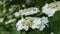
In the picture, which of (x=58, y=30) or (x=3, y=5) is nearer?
(x=58, y=30)

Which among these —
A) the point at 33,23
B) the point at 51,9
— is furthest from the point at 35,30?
the point at 51,9

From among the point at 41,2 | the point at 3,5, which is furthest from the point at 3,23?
the point at 41,2

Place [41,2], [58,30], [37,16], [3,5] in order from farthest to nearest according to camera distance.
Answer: [3,5]
[41,2]
[37,16]
[58,30]

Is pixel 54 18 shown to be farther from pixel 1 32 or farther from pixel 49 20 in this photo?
pixel 1 32

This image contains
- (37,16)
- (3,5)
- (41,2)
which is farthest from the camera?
(3,5)

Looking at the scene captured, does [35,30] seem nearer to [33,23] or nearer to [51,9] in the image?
[33,23]

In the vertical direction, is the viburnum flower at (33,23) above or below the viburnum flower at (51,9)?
below

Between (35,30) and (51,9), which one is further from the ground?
(51,9)

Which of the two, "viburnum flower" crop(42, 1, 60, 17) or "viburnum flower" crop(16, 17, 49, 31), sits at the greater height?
"viburnum flower" crop(42, 1, 60, 17)
